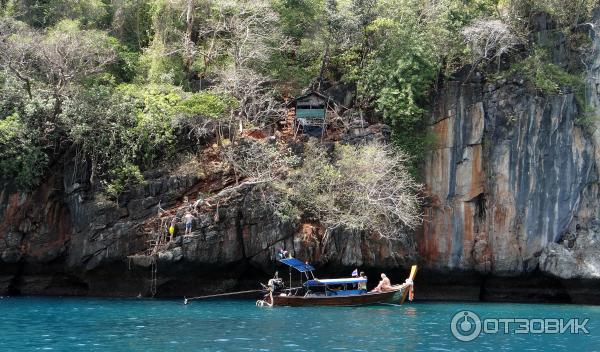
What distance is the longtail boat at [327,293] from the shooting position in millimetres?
25656

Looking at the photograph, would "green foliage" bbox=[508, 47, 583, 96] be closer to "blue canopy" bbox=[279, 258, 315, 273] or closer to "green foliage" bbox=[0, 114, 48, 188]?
"blue canopy" bbox=[279, 258, 315, 273]

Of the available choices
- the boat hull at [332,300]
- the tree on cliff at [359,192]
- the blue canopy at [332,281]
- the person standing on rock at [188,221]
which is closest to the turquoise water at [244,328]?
the boat hull at [332,300]

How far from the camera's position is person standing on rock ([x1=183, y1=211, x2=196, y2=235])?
26.6 m

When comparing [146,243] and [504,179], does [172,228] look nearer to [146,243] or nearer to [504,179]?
A: [146,243]

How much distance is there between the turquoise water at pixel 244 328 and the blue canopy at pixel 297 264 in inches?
74.4

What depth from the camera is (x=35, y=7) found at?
108 ft

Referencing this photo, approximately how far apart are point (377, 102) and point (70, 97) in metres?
11.3

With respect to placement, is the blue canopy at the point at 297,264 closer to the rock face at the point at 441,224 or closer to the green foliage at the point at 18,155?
the rock face at the point at 441,224

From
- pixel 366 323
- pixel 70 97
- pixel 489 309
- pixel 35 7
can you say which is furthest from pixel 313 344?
→ pixel 35 7

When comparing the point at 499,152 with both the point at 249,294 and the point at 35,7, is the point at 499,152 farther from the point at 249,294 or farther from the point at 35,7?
the point at 35,7

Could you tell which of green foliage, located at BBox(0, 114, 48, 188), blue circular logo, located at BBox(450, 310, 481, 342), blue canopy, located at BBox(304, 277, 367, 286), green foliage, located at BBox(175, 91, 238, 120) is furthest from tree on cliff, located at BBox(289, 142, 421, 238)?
green foliage, located at BBox(0, 114, 48, 188)

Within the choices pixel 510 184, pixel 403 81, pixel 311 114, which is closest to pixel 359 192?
pixel 311 114

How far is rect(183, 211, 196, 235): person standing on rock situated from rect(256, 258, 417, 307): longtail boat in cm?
331

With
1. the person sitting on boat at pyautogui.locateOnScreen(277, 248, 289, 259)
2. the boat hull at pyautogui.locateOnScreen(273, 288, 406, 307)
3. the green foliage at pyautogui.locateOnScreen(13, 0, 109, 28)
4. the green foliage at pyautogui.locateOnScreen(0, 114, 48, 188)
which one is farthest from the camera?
the green foliage at pyautogui.locateOnScreen(13, 0, 109, 28)
